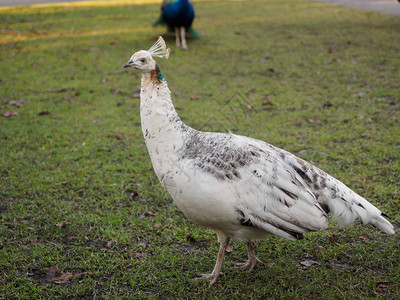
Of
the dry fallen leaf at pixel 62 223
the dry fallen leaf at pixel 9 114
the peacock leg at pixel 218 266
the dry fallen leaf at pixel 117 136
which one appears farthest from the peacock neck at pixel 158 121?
the dry fallen leaf at pixel 9 114

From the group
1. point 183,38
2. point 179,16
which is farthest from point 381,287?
point 183,38

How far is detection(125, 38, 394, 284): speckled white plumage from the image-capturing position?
9.84ft

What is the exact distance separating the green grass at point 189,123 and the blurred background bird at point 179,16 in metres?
0.40

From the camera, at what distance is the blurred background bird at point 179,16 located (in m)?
9.48

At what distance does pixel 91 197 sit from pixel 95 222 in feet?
1.72

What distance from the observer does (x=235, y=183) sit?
302 centimetres

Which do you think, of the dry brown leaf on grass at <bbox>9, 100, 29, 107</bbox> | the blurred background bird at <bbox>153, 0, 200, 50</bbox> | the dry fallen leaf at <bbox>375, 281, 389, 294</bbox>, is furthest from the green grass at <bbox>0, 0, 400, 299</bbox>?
the blurred background bird at <bbox>153, 0, 200, 50</bbox>

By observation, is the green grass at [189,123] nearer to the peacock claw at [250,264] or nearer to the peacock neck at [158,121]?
the peacock claw at [250,264]

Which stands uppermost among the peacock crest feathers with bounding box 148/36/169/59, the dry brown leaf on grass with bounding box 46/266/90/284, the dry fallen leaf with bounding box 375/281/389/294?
the peacock crest feathers with bounding box 148/36/169/59

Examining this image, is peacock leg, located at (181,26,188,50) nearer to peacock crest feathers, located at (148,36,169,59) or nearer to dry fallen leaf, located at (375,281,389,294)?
peacock crest feathers, located at (148,36,169,59)

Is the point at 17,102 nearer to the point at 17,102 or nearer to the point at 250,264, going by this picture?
the point at 17,102

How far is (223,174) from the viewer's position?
119 inches

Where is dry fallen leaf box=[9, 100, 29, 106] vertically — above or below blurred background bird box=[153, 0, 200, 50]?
below

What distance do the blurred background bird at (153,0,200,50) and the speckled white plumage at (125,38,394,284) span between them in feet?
21.6
